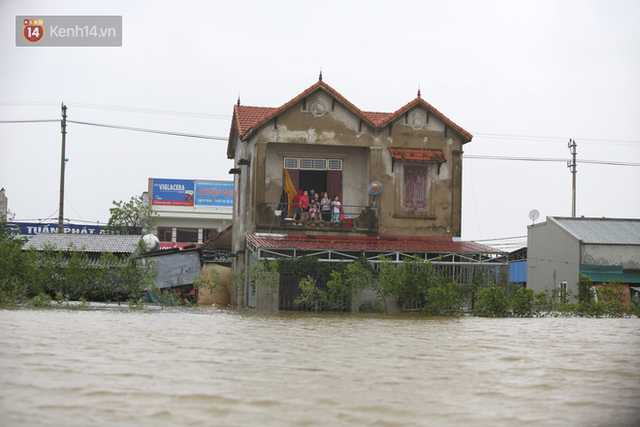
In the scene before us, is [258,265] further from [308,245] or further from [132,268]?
[132,268]

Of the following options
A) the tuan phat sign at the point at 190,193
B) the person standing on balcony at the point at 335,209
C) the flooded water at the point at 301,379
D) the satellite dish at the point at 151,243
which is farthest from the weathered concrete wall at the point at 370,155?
the tuan phat sign at the point at 190,193

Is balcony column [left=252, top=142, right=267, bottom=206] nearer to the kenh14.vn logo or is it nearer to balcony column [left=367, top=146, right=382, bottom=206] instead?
balcony column [left=367, top=146, right=382, bottom=206]

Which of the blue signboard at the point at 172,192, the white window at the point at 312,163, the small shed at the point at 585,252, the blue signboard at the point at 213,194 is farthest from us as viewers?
the blue signboard at the point at 213,194


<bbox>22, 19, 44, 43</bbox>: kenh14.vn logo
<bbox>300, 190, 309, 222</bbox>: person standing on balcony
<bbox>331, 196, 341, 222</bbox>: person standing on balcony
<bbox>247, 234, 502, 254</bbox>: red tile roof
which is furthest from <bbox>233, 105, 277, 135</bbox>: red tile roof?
<bbox>22, 19, 44, 43</bbox>: kenh14.vn logo

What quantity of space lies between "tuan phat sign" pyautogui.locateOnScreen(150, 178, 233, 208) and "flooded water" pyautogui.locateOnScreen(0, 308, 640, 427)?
46122mm

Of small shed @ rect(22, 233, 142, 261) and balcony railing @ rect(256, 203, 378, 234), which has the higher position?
balcony railing @ rect(256, 203, 378, 234)

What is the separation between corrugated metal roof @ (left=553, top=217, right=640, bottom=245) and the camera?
31.1m

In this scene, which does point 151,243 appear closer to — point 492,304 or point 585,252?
point 492,304

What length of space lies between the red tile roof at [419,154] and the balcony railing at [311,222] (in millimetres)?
1986

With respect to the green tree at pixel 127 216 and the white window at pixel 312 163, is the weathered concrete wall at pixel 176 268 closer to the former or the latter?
the white window at pixel 312 163

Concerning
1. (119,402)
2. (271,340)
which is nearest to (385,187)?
(271,340)

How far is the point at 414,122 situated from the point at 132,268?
40.1 ft

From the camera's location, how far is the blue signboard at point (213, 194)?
56.1 meters

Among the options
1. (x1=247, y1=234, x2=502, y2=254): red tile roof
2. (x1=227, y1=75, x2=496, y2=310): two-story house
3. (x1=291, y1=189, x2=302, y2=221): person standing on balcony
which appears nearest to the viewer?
(x1=247, y1=234, x2=502, y2=254): red tile roof
